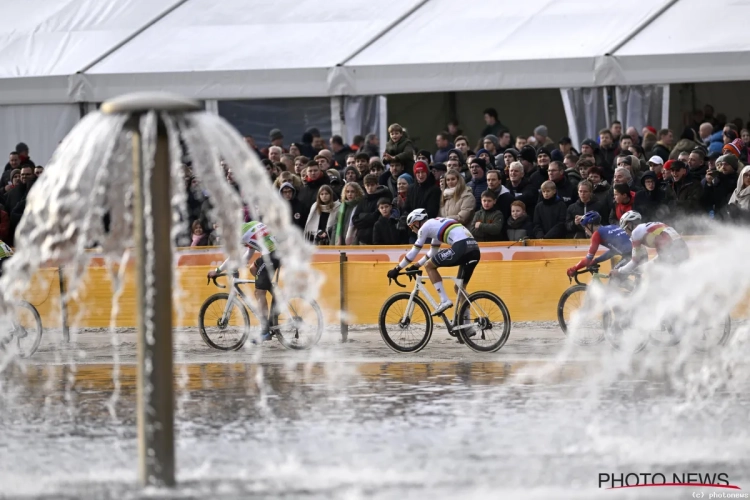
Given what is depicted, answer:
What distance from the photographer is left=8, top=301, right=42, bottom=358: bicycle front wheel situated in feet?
55.7

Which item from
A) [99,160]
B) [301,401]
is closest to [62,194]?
[99,160]

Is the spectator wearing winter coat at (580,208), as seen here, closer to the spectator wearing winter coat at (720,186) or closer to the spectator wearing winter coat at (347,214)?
the spectator wearing winter coat at (720,186)

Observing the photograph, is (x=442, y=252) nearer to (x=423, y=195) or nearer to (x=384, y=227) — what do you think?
(x=384, y=227)

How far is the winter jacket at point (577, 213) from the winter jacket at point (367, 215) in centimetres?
245

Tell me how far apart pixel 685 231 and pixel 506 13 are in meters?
7.63

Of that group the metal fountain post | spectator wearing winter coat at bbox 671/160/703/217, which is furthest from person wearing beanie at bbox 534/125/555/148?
the metal fountain post

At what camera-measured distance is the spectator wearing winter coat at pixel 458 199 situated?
18.4 meters

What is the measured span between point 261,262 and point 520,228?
3.52 m

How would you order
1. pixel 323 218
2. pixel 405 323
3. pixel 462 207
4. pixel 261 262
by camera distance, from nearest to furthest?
pixel 405 323 < pixel 261 262 < pixel 462 207 < pixel 323 218

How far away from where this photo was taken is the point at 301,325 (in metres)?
16.6

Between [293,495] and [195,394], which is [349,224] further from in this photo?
[293,495]

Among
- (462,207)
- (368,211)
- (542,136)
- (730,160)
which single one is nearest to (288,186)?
(368,211)

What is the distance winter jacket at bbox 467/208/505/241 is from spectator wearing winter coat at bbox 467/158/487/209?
45 cm

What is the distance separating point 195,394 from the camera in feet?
43.0
